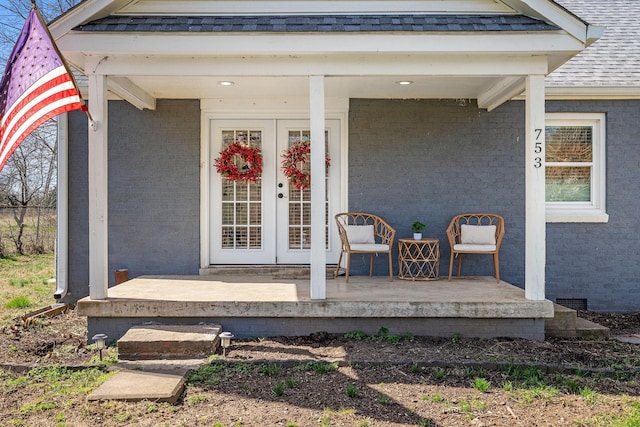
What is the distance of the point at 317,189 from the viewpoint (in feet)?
15.9

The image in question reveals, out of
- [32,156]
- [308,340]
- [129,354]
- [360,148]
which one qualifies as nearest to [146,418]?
[129,354]

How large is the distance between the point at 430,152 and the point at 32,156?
10927 millimetres

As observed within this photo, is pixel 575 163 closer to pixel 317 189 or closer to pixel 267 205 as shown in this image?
pixel 317 189

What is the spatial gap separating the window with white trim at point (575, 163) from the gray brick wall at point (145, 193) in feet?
15.2

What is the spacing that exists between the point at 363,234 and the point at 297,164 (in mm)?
1338

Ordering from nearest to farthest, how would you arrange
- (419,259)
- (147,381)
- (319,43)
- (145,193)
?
(147,381)
(319,43)
(419,259)
(145,193)

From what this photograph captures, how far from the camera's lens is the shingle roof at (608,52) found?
21.6 ft

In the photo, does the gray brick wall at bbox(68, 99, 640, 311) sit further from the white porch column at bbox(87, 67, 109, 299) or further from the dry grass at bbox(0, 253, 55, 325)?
the white porch column at bbox(87, 67, 109, 299)

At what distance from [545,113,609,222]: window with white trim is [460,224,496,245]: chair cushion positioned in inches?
42.2

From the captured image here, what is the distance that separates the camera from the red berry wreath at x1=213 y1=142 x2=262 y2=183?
6.61 m

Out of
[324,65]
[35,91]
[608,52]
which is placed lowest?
[35,91]

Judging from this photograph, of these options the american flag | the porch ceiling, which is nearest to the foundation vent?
the porch ceiling

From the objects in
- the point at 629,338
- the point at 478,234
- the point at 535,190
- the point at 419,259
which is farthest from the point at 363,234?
the point at 629,338

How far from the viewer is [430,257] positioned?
648 centimetres
